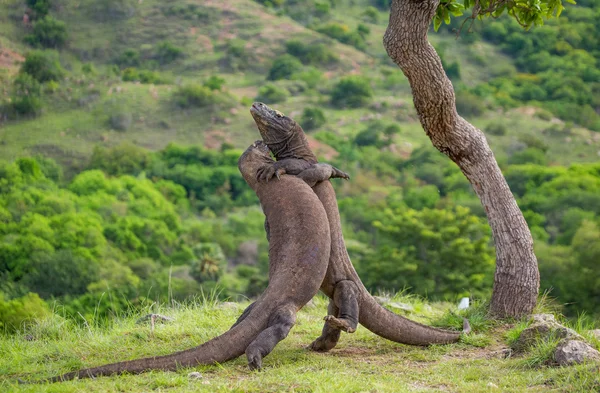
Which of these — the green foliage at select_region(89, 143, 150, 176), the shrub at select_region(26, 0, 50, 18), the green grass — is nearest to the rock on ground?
the green grass

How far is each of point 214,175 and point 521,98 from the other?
37945mm

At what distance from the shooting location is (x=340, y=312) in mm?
7285

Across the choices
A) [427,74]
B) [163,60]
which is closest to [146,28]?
[163,60]

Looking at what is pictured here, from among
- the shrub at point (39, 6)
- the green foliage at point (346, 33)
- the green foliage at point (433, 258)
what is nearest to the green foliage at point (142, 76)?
the shrub at point (39, 6)

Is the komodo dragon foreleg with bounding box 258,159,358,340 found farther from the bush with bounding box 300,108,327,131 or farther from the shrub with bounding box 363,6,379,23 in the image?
the shrub with bounding box 363,6,379,23

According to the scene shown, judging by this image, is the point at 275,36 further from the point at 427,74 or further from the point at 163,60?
the point at 427,74

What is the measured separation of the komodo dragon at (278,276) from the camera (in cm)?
650

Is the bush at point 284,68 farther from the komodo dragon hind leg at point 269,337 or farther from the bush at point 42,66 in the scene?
the komodo dragon hind leg at point 269,337

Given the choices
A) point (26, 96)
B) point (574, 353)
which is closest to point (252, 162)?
point (574, 353)

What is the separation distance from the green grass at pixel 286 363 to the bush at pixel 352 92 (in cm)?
7963

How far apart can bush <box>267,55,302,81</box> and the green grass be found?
84925 mm

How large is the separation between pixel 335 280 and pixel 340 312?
0.30m

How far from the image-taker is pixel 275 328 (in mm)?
6645

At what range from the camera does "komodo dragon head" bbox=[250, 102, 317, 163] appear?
7.66m
